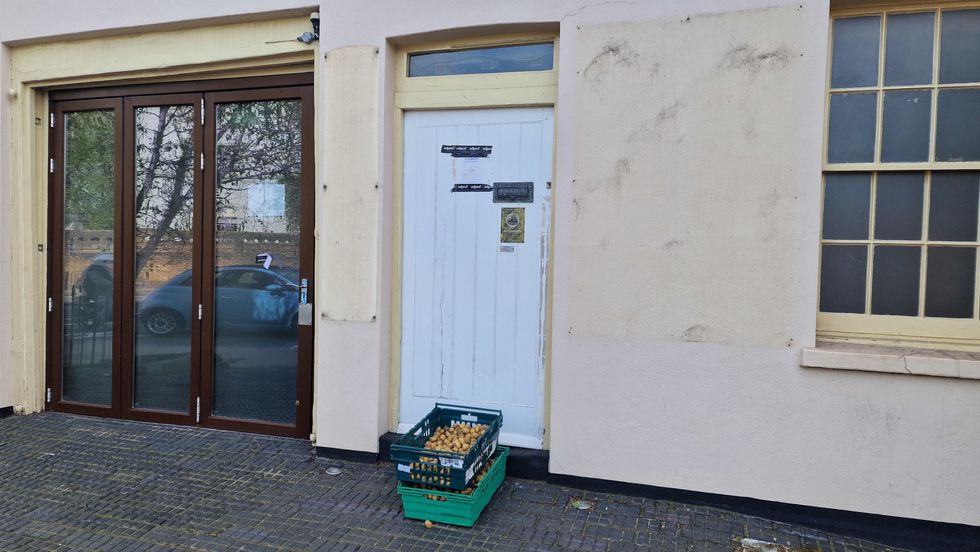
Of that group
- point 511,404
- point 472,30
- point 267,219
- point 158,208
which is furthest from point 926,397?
point 158,208

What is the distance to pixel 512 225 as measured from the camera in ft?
15.7

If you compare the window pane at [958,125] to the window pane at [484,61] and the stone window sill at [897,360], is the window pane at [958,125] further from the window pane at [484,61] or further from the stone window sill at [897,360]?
the window pane at [484,61]

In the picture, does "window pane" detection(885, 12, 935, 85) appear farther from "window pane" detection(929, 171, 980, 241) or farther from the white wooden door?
the white wooden door

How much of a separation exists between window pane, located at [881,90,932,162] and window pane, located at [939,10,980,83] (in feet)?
0.62

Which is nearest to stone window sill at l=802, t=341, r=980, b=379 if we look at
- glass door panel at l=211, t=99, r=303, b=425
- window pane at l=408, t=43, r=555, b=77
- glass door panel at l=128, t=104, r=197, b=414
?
window pane at l=408, t=43, r=555, b=77

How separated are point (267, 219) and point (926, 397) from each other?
5.09 metres

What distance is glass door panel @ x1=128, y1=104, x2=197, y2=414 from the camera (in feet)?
19.1

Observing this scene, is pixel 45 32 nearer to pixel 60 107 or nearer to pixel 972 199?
pixel 60 107

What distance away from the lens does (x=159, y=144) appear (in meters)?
5.90

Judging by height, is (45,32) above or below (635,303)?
above

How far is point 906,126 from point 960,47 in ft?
1.85

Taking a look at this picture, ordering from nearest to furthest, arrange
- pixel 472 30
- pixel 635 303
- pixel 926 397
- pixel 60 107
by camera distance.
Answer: pixel 926 397, pixel 635 303, pixel 472 30, pixel 60 107

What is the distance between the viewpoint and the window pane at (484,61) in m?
4.71

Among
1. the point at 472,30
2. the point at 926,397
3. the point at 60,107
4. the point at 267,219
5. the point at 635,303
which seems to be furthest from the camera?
the point at 60,107
